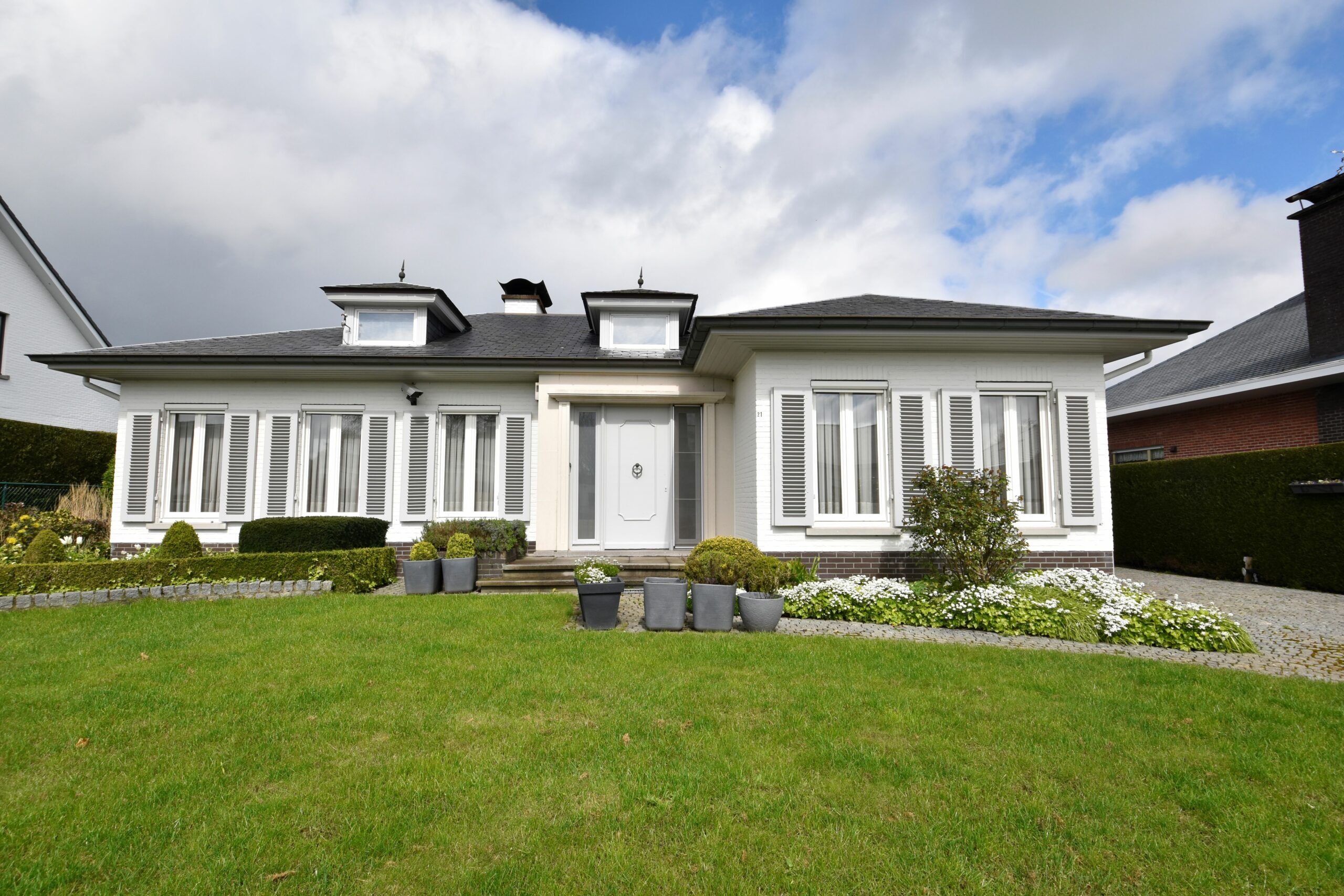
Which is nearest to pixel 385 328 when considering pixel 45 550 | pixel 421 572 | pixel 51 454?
pixel 421 572

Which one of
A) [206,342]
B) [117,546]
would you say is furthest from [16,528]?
[206,342]

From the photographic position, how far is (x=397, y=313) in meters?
11.1

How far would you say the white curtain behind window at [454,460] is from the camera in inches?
396

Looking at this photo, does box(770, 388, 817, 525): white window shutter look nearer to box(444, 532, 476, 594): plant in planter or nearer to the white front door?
the white front door

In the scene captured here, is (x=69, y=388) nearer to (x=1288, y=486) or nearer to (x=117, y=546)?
(x=117, y=546)

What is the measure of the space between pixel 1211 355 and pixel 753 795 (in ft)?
55.3

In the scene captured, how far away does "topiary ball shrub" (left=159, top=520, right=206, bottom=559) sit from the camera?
26.7 feet

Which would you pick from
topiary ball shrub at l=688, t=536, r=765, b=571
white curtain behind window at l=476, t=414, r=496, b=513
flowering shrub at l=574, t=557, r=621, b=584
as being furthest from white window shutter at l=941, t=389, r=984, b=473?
white curtain behind window at l=476, t=414, r=496, b=513

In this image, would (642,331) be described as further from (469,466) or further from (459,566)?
(459,566)

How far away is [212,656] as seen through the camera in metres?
4.94

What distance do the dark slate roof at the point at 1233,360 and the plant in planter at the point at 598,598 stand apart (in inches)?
493

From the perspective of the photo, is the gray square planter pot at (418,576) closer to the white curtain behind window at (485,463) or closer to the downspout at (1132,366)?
the white curtain behind window at (485,463)

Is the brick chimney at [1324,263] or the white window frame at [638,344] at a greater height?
the brick chimney at [1324,263]

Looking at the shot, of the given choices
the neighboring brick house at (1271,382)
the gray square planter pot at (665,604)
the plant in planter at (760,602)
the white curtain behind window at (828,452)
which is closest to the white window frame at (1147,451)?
the neighboring brick house at (1271,382)
